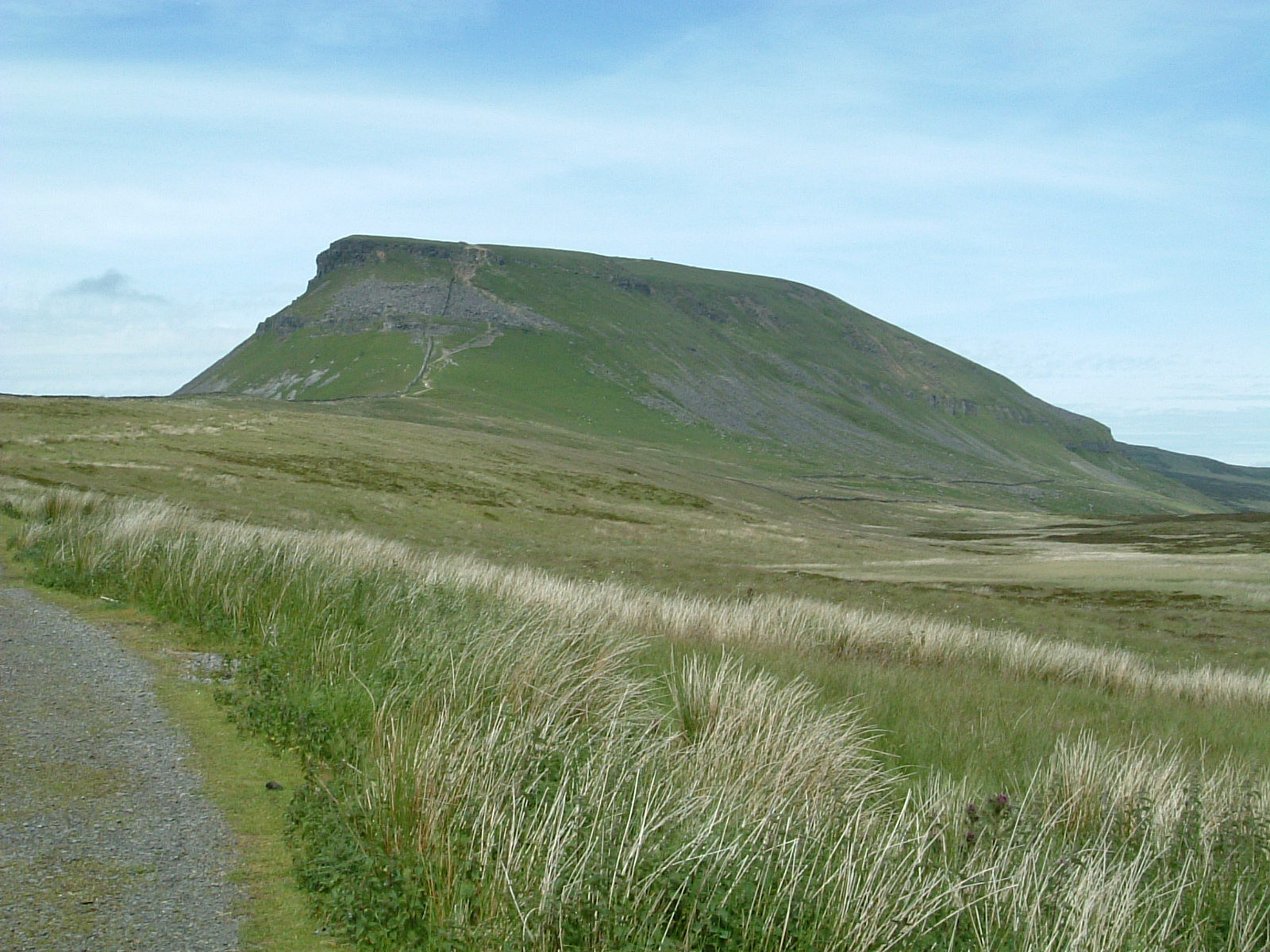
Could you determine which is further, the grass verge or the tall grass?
the grass verge

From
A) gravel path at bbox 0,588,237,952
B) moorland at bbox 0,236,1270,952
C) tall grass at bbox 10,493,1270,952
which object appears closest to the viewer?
gravel path at bbox 0,588,237,952

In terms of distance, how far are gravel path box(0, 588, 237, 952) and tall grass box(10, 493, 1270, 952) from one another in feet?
2.08

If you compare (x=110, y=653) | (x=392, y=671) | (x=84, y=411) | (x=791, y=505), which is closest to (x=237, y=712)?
(x=392, y=671)

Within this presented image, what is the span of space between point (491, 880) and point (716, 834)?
126 centimetres

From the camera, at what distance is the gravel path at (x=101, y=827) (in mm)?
4984

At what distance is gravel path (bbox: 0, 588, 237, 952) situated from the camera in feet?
16.4

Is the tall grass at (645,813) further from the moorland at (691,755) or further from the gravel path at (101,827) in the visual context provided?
the gravel path at (101,827)

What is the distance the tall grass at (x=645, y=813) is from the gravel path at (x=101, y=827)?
63cm

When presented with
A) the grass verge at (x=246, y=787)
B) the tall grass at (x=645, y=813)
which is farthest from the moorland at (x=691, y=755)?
the grass verge at (x=246, y=787)

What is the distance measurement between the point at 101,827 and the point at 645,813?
328cm

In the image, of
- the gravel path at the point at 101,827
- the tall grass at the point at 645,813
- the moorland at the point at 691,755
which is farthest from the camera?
the moorland at the point at 691,755

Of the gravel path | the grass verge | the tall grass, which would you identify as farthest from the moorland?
the gravel path

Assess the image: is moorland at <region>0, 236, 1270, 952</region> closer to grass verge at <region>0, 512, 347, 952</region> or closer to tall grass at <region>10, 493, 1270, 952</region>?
tall grass at <region>10, 493, 1270, 952</region>

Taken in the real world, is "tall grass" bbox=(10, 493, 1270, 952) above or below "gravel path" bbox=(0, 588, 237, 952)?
above
